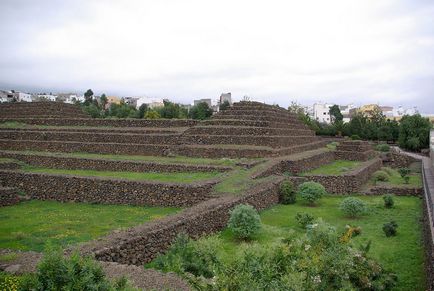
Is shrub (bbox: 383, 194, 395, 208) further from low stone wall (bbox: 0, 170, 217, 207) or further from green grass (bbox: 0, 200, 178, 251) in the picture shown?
green grass (bbox: 0, 200, 178, 251)

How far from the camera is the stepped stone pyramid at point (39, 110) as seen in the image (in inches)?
1764

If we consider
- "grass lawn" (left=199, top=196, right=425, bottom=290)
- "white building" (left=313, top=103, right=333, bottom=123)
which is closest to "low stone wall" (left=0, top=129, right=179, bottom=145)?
"grass lawn" (left=199, top=196, right=425, bottom=290)

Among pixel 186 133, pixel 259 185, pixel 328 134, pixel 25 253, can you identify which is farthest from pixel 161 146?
pixel 328 134

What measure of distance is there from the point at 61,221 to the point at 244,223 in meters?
6.58

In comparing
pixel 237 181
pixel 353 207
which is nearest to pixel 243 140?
pixel 237 181

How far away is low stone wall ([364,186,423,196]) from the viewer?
21109 mm

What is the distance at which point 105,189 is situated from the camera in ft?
59.8

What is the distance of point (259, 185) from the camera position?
17.8 metres

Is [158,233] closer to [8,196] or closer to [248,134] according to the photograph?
[8,196]

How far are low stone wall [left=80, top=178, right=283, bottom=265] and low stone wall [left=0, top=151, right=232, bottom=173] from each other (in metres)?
6.54

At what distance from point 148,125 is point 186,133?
321 inches

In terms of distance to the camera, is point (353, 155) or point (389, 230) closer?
point (389, 230)

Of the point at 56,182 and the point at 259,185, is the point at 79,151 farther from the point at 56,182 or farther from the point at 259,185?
the point at 259,185

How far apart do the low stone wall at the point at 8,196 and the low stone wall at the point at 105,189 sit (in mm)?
1292
